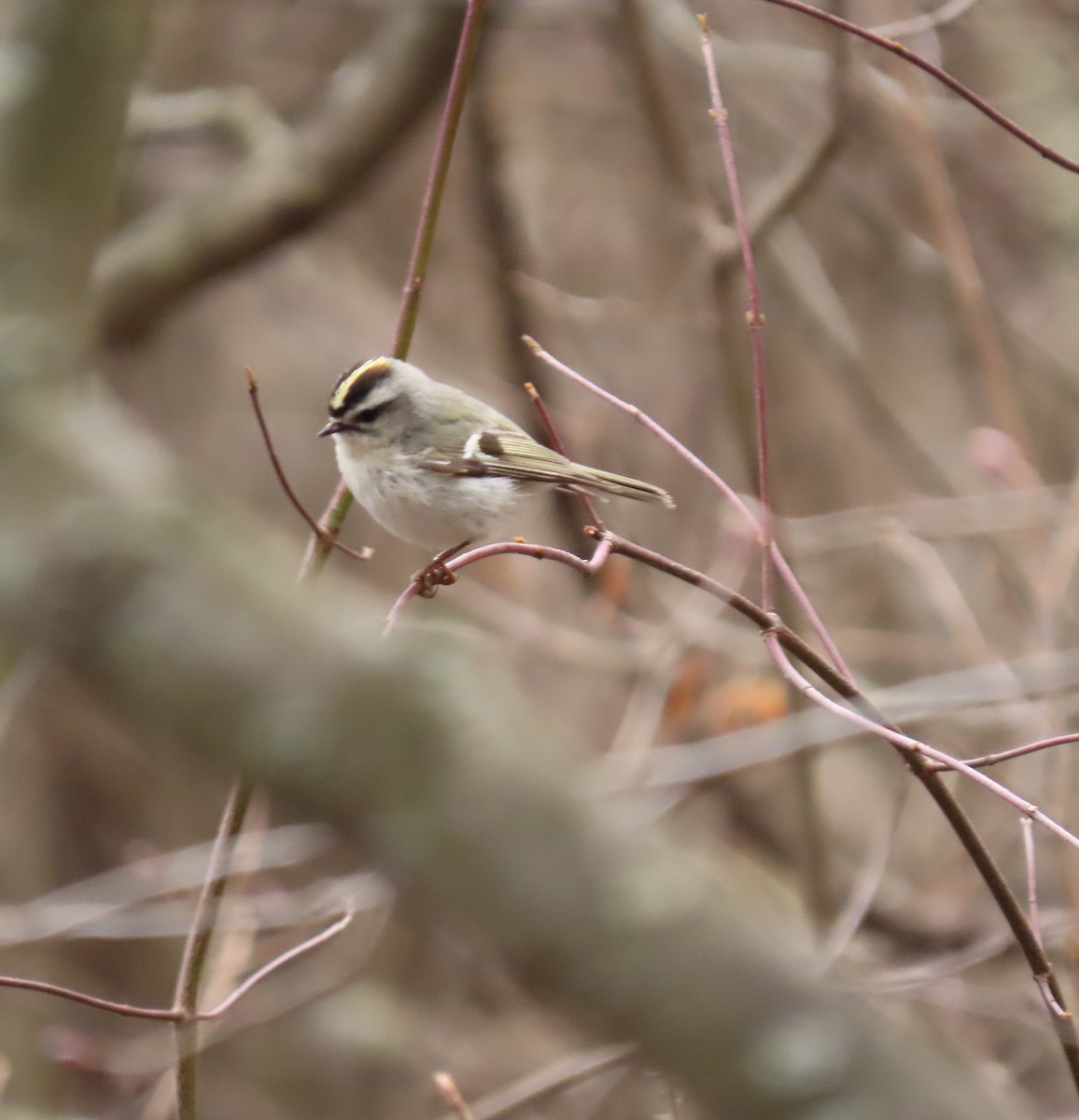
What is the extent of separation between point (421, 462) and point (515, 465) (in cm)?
20

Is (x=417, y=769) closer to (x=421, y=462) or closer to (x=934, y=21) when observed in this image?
(x=421, y=462)

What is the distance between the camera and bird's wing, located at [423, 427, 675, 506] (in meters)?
2.48

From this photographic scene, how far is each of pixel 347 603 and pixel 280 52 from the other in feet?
16.7

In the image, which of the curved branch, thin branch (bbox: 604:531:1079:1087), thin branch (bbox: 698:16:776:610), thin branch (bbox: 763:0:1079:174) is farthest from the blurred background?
thin branch (bbox: 763:0:1079:174)

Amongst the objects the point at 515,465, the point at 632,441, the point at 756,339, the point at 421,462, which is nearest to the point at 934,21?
the point at 515,465

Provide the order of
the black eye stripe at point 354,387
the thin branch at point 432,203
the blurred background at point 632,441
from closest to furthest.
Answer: the thin branch at point 432,203, the black eye stripe at point 354,387, the blurred background at point 632,441

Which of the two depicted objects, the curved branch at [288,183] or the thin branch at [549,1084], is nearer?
the thin branch at [549,1084]

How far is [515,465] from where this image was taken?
276 cm

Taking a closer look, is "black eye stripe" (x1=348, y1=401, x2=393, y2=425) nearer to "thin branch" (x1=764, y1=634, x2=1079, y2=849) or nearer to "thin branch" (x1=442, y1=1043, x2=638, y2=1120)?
"thin branch" (x1=442, y1=1043, x2=638, y2=1120)

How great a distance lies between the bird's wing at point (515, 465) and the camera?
2484 millimetres

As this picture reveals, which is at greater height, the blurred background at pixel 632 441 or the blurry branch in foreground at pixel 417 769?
the blurry branch in foreground at pixel 417 769

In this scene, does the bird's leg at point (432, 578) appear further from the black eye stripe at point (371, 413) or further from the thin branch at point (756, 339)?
the thin branch at point (756, 339)

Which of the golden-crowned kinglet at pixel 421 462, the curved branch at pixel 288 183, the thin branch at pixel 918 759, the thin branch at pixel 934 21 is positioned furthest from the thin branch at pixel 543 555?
the curved branch at pixel 288 183

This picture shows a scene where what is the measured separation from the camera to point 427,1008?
4.98 metres
